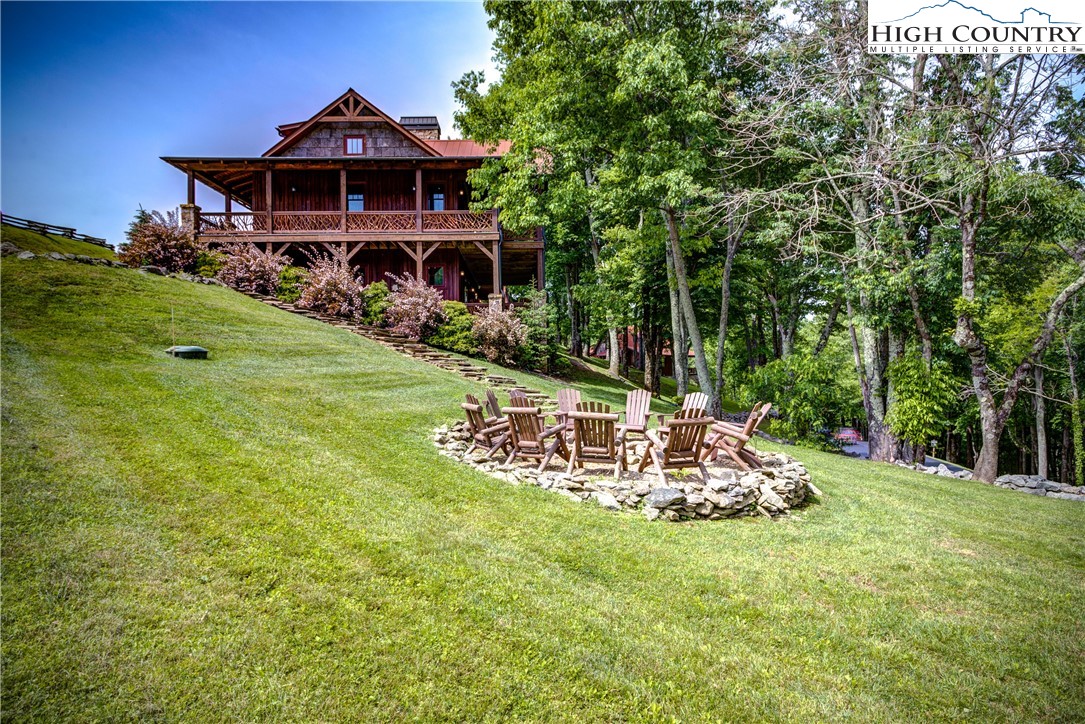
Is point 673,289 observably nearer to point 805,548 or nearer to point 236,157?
point 805,548

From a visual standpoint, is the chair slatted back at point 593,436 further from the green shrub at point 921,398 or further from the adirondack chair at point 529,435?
the green shrub at point 921,398

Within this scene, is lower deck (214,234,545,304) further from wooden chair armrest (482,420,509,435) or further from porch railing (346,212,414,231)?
wooden chair armrest (482,420,509,435)

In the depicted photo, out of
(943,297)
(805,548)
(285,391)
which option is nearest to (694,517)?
(805,548)

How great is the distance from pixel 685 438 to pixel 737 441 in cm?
121

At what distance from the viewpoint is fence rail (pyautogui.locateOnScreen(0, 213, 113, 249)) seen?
21562 millimetres

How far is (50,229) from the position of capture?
23.7 metres

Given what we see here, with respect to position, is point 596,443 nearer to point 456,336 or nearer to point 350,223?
point 456,336

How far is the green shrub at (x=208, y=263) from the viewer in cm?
1619

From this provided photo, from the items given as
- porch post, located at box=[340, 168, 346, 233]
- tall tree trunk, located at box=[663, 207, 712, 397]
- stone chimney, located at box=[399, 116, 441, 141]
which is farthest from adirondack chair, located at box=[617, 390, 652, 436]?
stone chimney, located at box=[399, 116, 441, 141]

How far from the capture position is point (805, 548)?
492 cm

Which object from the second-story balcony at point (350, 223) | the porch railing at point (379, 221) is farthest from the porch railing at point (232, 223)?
the porch railing at point (379, 221)

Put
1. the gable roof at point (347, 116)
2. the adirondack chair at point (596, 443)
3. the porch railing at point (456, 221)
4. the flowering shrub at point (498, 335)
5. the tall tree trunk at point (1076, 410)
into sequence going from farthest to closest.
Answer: the gable roof at point (347, 116)
the porch railing at point (456, 221)
the tall tree trunk at point (1076, 410)
the flowering shrub at point (498, 335)
the adirondack chair at point (596, 443)

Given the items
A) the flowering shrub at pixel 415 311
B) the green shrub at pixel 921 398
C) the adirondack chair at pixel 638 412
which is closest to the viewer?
the adirondack chair at pixel 638 412

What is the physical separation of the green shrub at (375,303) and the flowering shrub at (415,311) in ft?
0.61
